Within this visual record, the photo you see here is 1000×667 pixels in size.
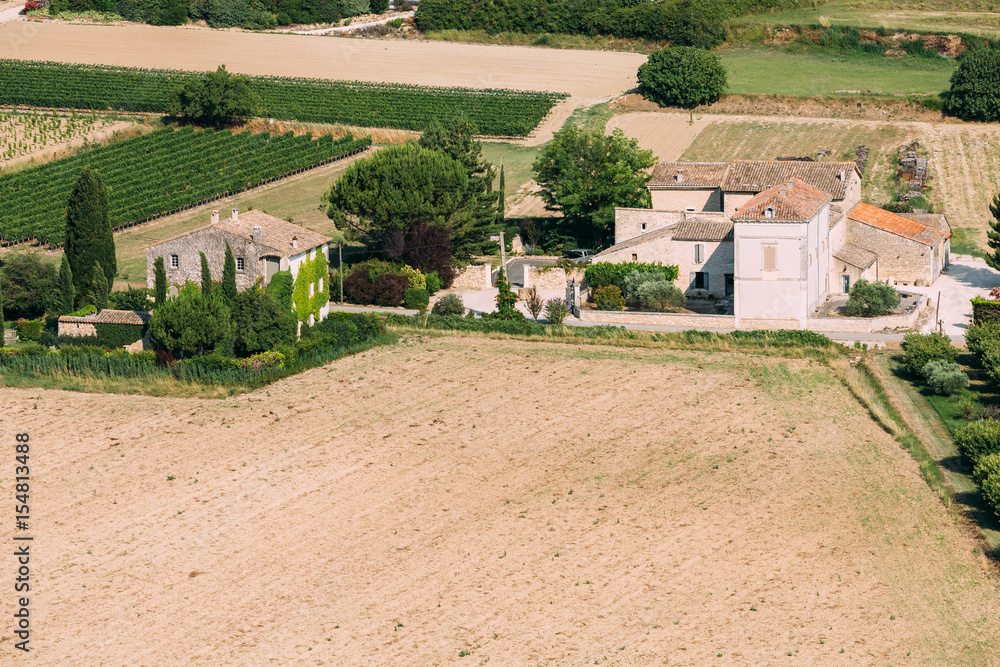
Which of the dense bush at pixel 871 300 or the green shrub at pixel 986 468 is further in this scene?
the dense bush at pixel 871 300

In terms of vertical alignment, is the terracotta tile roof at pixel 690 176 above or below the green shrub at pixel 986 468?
above

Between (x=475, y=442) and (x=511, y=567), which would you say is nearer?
(x=511, y=567)

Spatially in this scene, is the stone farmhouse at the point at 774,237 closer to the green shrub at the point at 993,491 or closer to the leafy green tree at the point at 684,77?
the green shrub at the point at 993,491

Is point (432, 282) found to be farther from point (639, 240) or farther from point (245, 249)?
point (245, 249)

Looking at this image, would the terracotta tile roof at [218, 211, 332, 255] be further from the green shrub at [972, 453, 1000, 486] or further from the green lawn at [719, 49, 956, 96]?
the green lawn at [719, 49, 956, 96]

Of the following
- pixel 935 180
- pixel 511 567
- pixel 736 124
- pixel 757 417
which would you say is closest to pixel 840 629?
pixel 511 567

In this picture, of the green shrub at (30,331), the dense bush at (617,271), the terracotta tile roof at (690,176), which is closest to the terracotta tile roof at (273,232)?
the green shrub at (30,331)

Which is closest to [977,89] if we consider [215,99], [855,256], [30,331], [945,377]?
[855,256]

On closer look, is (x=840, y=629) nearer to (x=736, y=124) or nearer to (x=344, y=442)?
(x=344, y=442)
